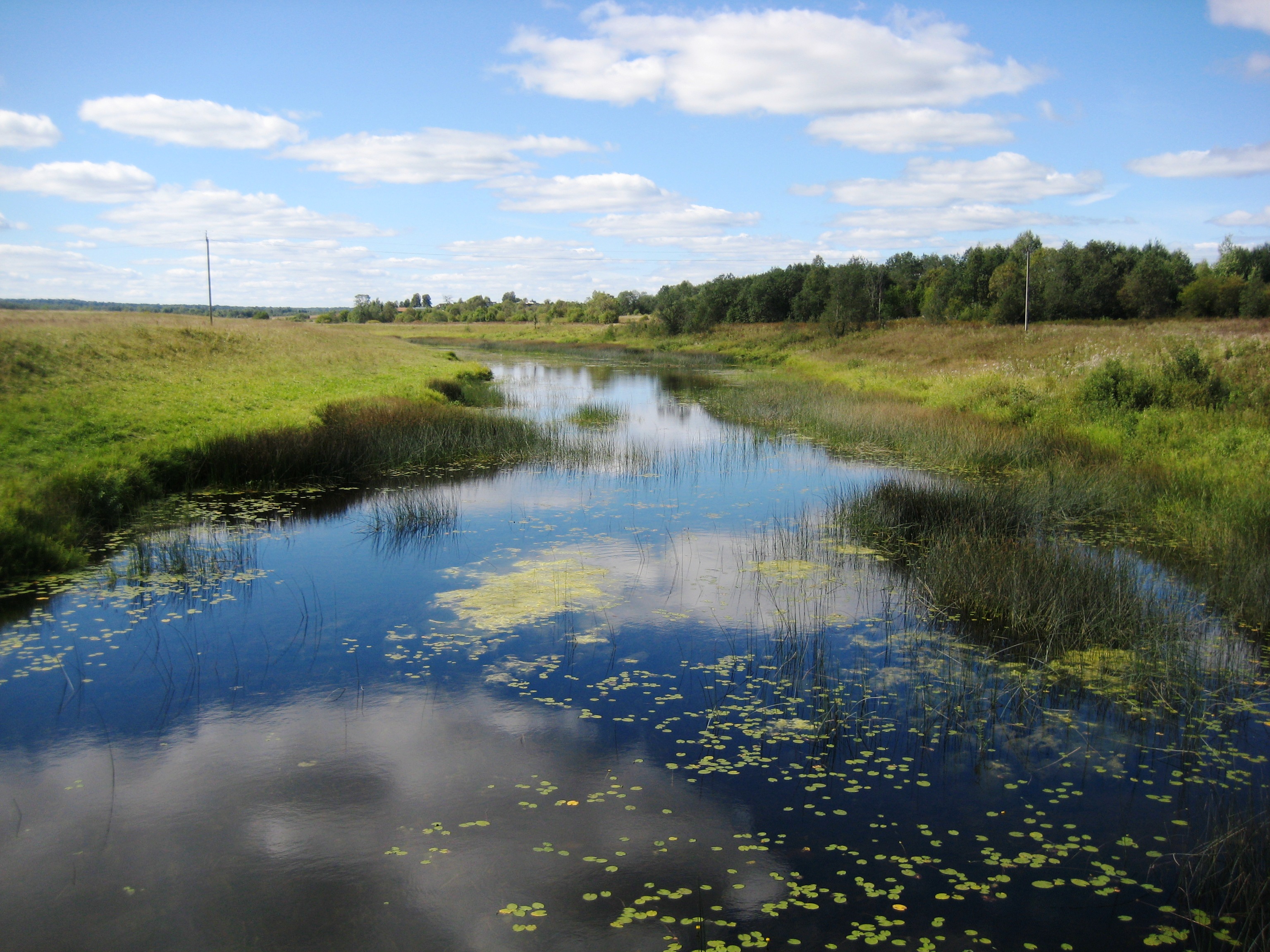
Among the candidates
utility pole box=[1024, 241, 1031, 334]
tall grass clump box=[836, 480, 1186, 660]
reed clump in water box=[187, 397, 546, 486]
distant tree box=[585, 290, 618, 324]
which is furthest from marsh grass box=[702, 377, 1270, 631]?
distant tree box=[585, 290, 618, 324]

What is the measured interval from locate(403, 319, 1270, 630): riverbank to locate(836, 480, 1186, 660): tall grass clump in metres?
0.83

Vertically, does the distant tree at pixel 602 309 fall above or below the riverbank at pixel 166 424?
above

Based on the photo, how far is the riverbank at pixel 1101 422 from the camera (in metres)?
10.2

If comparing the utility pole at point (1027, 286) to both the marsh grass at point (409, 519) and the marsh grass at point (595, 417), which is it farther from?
the marsh grass at point (409, 519)

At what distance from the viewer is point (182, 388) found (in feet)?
67.8

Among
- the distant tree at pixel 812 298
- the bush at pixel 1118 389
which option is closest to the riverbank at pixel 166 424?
the bush at pixel 1118 389

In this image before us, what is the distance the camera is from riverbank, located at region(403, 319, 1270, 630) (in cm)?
1018

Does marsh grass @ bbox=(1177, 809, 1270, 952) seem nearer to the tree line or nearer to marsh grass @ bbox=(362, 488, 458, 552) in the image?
marsh grass @ bbox=(362, 488, 458, 552)

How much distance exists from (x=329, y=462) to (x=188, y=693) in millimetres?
9531

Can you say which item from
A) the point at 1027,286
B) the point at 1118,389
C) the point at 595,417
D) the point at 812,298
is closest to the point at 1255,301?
the point at 1027,286

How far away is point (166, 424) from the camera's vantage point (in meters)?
15.9

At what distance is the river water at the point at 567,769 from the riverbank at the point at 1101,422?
3671 millimetres

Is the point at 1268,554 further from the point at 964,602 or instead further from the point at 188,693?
the point at 188,693

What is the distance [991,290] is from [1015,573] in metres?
68.9
